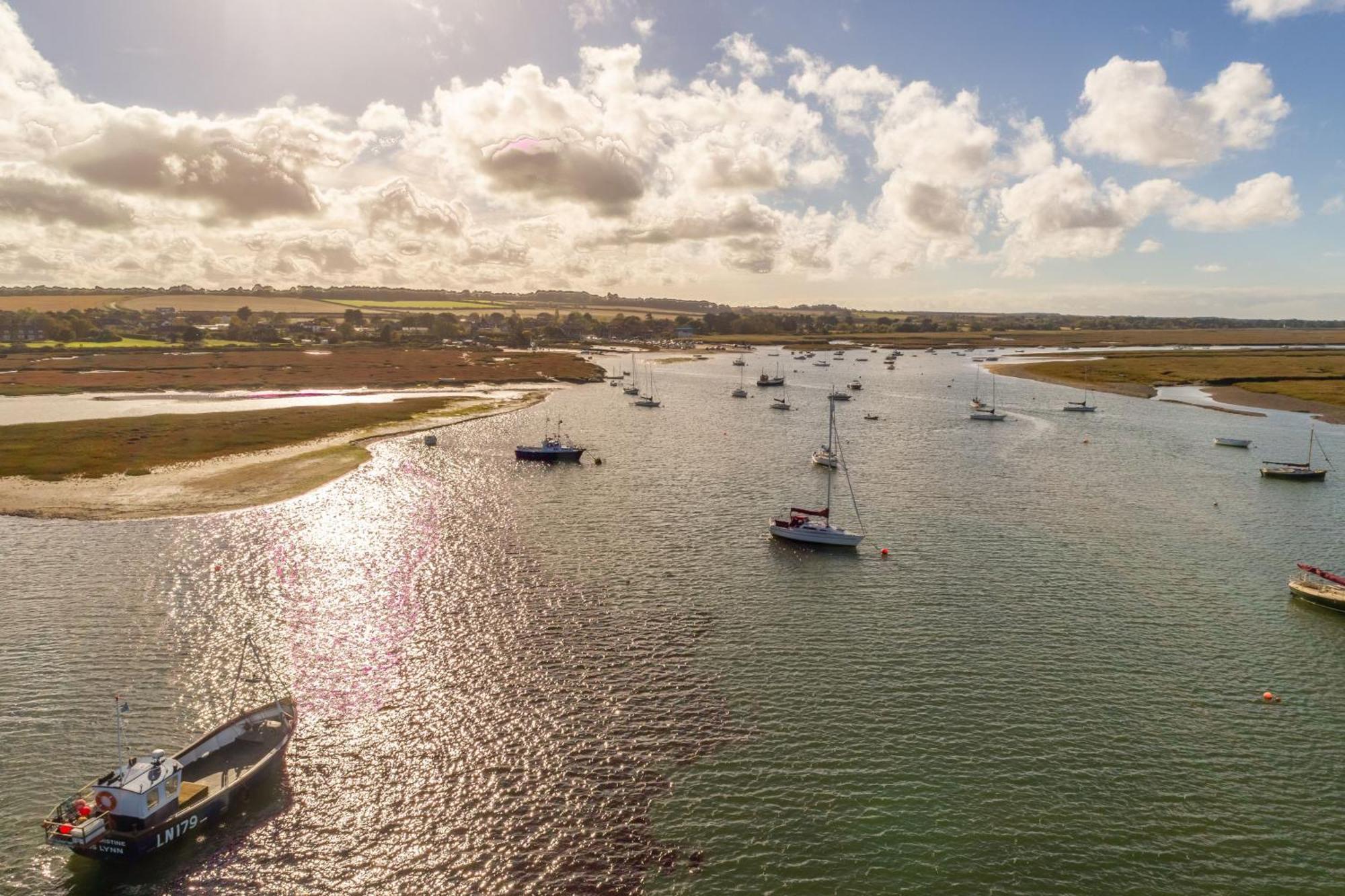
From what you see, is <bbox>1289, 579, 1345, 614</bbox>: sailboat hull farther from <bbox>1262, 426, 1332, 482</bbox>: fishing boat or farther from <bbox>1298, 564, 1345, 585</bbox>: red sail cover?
<bbox>1262, 426, 1332, 482</bbox>: fishing boat

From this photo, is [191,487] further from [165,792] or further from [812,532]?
[812,532]

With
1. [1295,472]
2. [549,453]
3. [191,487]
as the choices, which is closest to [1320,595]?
[1295,472]

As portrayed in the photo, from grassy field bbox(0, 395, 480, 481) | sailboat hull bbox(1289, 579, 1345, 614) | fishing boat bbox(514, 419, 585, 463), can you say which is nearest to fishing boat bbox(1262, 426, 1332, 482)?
sailboat hull bbox(1289, 579, 1345, 614)

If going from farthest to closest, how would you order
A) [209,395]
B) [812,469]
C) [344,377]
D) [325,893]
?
[344,377]
[209,395]
[812,469]
[325,893]

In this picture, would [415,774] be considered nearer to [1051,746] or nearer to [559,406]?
[1051,746]

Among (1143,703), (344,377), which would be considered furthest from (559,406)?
(1143,703)

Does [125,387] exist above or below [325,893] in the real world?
above

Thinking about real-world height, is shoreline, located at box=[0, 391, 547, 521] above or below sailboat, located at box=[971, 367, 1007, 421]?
below
